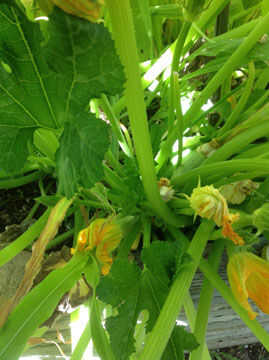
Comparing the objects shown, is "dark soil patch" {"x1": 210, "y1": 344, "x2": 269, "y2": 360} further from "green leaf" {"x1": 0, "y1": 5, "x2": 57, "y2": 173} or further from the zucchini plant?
"green leaf" {"x1": 0, "y1": 5, "x2": 57, "y2": 173}

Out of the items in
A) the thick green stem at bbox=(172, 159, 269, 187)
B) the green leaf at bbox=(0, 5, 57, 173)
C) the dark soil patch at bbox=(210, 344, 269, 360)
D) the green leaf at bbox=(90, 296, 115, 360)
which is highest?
the green leaf at bbox=(0, 5, 57, 173)

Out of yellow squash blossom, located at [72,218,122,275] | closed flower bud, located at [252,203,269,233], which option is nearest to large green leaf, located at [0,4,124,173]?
yellow squash blossom, located at [72,218,122,275]

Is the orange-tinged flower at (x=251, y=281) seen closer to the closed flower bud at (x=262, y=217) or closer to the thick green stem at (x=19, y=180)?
the closed flower bud at (x=262, y=217)

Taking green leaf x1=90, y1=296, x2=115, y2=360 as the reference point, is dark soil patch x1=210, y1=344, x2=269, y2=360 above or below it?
below

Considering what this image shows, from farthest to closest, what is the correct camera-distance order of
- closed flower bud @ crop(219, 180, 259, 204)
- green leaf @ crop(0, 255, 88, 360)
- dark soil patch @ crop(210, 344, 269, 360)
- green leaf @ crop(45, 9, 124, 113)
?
dark soil patch @ crop(210, 344, 269, 360) < closed flower bud @ crop(219, 180, 259, 204) < green leaf @ crop(0, 255, 88, 360) < green leaf @ crop(45, 9, 124, 113)

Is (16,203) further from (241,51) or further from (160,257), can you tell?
(241,51)

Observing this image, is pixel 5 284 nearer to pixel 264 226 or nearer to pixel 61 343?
pixel 61 343

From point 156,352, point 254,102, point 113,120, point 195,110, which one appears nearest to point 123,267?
point 156,352

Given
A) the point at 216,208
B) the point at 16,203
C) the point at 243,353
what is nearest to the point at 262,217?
the point at 216,208
